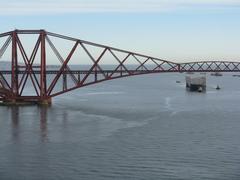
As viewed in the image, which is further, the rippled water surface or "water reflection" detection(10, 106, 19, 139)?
"water reflection" detection(10, 106, 19, 139)

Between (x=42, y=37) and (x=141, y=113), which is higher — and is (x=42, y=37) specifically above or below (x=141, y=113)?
above

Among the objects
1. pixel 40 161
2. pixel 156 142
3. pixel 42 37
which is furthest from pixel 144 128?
pixel 42 37

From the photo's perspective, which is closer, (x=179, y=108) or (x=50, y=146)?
(x=50, y=146)

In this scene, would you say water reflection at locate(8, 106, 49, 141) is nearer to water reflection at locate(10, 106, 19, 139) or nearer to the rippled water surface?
water reflection at locate(10, 106, 19, 139)

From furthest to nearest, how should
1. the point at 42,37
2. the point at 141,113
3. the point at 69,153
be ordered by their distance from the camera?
the point at 42,37, the point at 141,113, the point at 69,153

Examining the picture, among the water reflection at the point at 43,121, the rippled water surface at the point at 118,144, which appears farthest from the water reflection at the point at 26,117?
the rippled water surface at the point at 118,144

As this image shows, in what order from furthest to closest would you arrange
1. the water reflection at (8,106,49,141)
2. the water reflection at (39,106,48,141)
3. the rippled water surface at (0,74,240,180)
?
the water reflection at (8,106,49,141), the water reflection at (39,106,48,141), the rippled water surface at (0,74,240,180)

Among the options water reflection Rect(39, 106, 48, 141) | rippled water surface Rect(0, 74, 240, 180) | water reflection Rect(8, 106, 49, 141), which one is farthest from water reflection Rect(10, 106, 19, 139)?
water reflection Rect(39, 106, 48, 141)

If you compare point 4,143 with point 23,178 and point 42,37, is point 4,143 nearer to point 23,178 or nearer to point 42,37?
point 23,178

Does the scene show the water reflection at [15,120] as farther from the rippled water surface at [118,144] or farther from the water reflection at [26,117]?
the rippled water surface at [118,144]

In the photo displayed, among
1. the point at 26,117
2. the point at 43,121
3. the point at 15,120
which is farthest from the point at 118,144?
the point at 26,117
